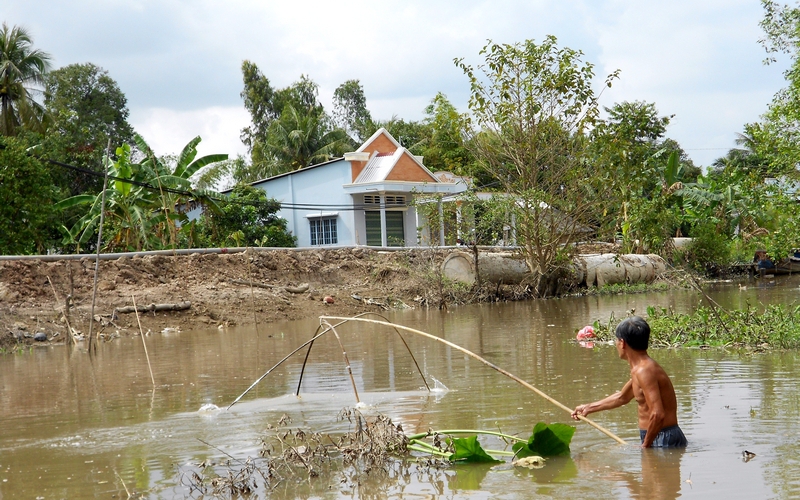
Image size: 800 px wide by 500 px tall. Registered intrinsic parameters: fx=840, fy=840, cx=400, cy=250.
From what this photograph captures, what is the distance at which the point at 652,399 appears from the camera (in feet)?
19.0

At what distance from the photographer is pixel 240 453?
6719 millimetres

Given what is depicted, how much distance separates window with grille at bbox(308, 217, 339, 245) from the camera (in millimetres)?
35469

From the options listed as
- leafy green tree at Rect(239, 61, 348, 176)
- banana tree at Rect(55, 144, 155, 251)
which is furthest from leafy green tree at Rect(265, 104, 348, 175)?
banana tree at Rect(55, 144, 155, 251)

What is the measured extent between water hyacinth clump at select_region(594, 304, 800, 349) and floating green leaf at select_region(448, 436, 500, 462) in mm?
6290

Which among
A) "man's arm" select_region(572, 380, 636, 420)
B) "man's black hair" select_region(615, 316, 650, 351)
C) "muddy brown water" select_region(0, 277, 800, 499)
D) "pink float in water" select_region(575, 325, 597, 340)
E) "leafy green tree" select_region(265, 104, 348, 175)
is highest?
A: "leafy green tree" select_region(265, 104, 348, 175)

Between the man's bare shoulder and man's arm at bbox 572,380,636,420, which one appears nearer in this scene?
the man's bare shoulder

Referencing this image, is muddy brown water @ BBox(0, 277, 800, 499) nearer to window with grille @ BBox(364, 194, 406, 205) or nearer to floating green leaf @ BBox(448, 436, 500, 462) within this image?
floating green leaf @ BBox(448, 436, 500, 462)

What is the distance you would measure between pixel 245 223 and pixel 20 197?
401 inches

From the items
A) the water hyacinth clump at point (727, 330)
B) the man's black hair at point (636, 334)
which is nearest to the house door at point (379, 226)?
the water hyacinth clump at point (727, 330)

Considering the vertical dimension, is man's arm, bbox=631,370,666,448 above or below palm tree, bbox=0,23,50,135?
below

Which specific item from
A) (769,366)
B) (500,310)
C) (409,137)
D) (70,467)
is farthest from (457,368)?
→ (409,137)

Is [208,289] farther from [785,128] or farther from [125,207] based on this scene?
[785,128]

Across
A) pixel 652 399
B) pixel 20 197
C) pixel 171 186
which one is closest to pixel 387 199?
pixel 171 186

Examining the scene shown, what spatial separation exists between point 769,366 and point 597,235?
47.7 ft
